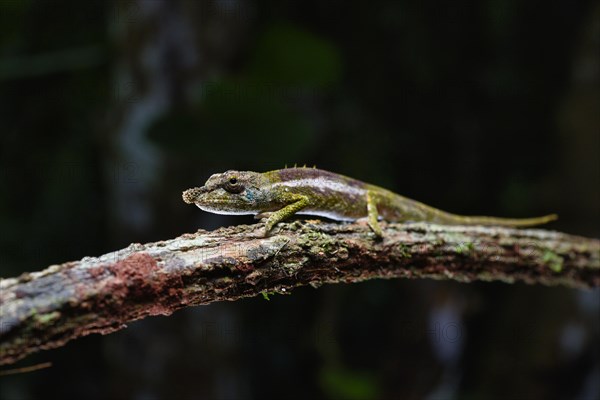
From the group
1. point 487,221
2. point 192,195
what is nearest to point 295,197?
point 192,195

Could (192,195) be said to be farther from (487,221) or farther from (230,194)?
(487,221)

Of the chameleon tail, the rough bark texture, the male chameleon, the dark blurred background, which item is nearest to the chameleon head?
the male chameleon

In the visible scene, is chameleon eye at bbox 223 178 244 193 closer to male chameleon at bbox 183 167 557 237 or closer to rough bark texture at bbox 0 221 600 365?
male chameleon at bbox 183 167 557 237

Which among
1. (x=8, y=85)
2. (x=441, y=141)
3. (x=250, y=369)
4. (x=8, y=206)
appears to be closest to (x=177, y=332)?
(x=250, y=369)

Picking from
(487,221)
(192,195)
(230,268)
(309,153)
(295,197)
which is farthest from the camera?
(309,153)

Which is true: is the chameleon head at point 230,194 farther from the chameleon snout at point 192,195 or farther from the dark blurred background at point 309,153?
the dark blurred background at point 309,153

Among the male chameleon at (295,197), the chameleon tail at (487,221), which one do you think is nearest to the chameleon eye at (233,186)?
the male chameleon at (295,197)

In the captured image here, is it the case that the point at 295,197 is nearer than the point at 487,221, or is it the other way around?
the point at 295,197
